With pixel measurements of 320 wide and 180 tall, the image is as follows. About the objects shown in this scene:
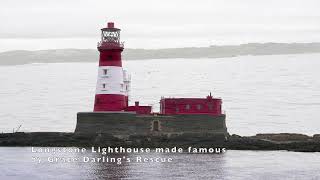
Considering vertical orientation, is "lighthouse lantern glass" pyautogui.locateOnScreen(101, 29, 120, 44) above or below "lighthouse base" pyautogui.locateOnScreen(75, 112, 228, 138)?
above

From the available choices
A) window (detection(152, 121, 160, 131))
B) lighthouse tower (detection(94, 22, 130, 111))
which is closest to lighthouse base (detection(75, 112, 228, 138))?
window (detection(152, 121, 160, 131))

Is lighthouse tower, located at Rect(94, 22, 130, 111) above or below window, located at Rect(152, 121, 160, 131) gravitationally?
above

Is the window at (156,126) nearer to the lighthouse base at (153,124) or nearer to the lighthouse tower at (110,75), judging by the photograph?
the lighthouse base at (153,124)

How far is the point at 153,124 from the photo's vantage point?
45719 millimetres

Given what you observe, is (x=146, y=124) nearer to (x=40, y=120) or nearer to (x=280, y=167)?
(x=280, y=167)

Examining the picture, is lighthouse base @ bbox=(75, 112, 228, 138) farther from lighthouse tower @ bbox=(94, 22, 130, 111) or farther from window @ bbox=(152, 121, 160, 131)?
lighthouse tower @ bbox=(94, 22, 130, 111)

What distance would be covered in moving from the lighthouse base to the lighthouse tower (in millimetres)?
589

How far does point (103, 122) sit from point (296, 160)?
954 cm

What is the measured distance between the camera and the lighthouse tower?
45.4 m

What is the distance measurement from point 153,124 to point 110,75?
10.2 ft

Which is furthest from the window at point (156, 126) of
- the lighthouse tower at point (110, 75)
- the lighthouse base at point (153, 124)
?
the lighthouse tower at point (110, 75)

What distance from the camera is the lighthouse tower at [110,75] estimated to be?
45.4 m

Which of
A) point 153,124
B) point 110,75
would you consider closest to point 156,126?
point 153,124

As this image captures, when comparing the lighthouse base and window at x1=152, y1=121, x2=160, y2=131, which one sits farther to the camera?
window at x1=152, y1=121, x2=160, y2=131
